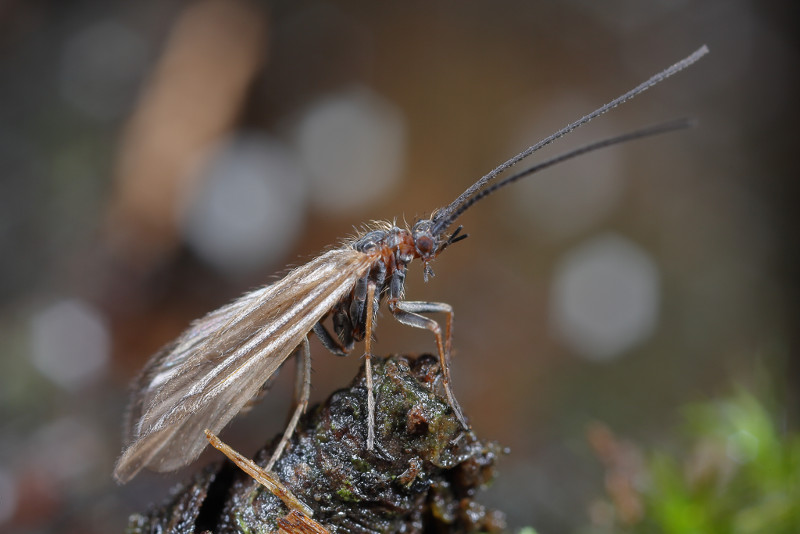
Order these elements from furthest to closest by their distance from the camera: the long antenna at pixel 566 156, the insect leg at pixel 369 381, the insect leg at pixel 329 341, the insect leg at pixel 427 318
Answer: the insect leg at pixel 329 341, the insect leg at pixel 427 318, the long antenna at pixel 566 156, the insect leg at pixel 369 381

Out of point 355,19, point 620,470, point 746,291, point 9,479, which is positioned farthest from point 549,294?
point 9,479

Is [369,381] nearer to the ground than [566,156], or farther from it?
nearer to the ground

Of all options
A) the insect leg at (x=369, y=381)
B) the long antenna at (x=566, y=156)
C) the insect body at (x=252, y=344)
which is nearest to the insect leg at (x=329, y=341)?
the insect body at (x=252, y=344)

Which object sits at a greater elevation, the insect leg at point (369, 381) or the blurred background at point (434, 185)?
the blurred background at point (434, 185)

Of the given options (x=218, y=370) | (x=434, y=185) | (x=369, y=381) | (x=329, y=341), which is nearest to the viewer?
(x=369, y=381)

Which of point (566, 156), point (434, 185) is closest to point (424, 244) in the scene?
point (566, 156)

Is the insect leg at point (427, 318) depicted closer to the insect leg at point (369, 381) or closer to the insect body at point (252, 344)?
the insect body at point (252, 344)

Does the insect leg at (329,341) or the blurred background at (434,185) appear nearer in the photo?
the insect leg at (329,341)

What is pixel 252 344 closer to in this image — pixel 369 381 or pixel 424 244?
pixel 369 381
